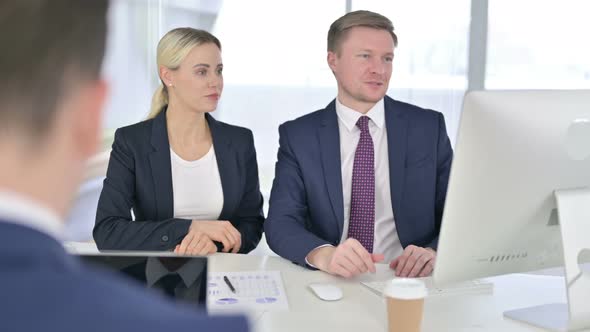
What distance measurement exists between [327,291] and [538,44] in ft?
13.1

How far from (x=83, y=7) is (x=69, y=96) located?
7 cm

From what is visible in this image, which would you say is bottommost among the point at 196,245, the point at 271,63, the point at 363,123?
the point at 196,245

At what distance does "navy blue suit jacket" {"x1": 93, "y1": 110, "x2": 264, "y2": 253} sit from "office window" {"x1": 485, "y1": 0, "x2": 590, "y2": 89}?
297cm

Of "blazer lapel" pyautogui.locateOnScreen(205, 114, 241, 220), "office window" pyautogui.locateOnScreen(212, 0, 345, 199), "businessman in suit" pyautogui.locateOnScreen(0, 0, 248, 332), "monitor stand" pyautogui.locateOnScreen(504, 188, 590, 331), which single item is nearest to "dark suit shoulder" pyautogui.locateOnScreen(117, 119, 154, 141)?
"blazer lapel" pyautogui.locateOnScreen(205, 114, 241, 220)

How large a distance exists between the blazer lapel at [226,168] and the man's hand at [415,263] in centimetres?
89

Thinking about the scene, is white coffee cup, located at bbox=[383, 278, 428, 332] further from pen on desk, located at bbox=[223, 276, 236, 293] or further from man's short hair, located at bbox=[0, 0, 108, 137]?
man's short hair, located at bbox=[0, 0, 108, 137]

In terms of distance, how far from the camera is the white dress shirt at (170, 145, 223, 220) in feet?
9.04

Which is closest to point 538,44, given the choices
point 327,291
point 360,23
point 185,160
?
point 360,23

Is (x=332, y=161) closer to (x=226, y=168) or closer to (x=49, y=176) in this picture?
(x=226, y=168)

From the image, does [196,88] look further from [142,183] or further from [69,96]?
[69,96]

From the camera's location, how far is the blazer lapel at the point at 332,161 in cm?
253

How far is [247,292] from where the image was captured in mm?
1858

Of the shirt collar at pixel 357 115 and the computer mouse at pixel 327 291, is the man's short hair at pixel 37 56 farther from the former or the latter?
the shirt collar at pixel 357 115

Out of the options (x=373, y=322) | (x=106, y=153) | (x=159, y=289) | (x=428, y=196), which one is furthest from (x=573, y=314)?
(x=106, y=153)
